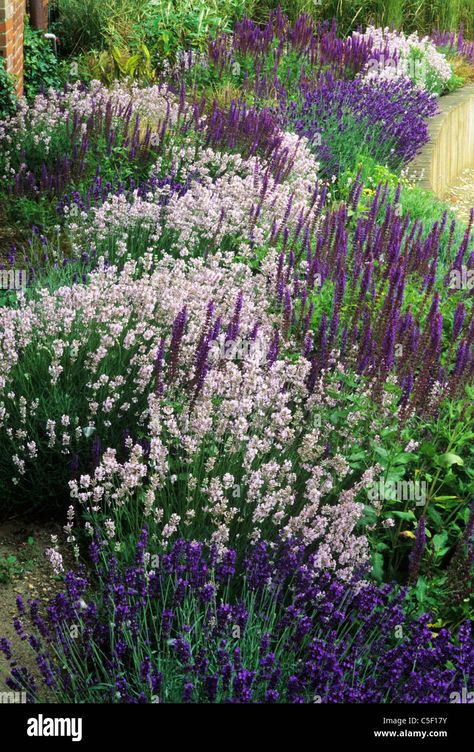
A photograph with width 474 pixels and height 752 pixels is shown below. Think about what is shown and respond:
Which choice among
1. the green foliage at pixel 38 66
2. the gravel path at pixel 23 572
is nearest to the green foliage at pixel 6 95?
the green foliage at pixel 38 66

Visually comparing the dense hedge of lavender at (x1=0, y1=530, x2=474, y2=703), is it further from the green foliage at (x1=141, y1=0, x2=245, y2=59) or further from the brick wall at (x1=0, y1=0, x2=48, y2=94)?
the green foliage at (x1=141, y1=0, x2=245, y2=59)

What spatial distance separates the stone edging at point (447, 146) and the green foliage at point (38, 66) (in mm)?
3595

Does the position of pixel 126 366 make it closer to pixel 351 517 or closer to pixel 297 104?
pixel 351 517

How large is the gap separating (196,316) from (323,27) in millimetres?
10698

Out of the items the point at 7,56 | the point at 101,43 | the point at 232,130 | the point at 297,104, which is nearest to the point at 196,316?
the point at 232,130

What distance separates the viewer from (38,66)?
8969 mm

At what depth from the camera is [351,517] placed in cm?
336

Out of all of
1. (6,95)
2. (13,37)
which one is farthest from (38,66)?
(6,95)

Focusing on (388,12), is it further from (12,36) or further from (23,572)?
(23,572)

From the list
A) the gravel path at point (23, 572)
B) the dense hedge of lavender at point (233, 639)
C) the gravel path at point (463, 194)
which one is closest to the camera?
the dense hedge of lavender at point (233, 639)

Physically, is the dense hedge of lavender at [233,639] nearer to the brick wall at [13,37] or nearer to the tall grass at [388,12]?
the brick wall at [13,37]

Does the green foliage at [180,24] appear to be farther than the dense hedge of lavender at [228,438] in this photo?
Yes

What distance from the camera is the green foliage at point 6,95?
7438mm

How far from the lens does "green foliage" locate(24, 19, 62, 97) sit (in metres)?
8.88
